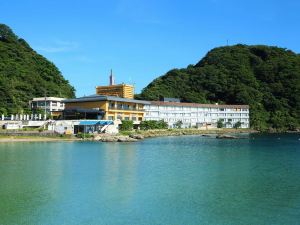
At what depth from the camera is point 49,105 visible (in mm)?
66500

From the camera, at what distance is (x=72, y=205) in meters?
15.3

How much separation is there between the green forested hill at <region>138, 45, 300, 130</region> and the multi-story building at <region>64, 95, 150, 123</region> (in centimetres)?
2803

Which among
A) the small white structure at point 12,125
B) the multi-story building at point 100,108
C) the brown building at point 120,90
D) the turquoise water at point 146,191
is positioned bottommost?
the turquoise water at point 146,191

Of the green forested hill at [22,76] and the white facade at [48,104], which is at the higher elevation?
the green forested hill at [22,76]

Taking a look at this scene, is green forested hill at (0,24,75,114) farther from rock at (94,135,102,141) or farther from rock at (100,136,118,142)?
rock at (100,136,118,142)

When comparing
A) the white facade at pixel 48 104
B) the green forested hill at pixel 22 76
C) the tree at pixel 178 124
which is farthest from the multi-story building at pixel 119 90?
the white facade at pixel 48 104

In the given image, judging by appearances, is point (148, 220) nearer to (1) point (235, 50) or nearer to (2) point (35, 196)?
(2) point (35, 196)

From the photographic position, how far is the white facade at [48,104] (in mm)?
66250

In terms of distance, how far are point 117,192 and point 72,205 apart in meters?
2.90

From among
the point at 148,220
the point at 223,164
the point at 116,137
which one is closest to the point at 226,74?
the point at 116,137

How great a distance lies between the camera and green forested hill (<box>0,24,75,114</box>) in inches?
2506

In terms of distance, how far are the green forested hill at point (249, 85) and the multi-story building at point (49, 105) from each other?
32.7 meters

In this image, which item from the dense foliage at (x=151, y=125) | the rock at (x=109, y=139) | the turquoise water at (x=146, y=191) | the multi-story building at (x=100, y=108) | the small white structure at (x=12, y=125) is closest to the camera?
the turquoise water at (x=146, y=191)

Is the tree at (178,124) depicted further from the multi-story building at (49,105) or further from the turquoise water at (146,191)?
the turquoise water at (146,191)
